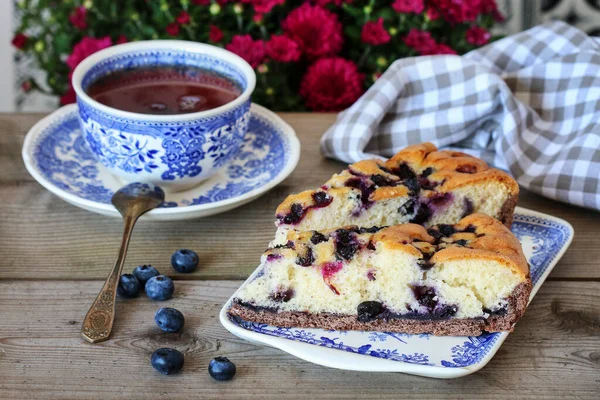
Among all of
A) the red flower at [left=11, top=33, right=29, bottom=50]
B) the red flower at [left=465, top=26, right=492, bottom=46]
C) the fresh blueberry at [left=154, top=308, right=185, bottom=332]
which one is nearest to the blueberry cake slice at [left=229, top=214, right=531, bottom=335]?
the fresh blueberry at [left=154, top=308, right=185, bottom=332]

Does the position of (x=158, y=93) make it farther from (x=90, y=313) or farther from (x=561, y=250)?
(x=561, y=250)

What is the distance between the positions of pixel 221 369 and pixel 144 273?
15.7 inches

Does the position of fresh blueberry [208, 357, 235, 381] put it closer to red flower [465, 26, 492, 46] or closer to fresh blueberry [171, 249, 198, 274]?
fresh blueberry [171, 249, 198, 274]

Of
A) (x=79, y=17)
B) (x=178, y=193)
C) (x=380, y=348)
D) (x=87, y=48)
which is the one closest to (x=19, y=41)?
(x=79, y=17)

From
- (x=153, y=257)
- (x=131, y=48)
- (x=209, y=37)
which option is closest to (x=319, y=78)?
(x=209, y=37)

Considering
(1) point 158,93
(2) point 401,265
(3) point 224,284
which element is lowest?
(3) point 224,284

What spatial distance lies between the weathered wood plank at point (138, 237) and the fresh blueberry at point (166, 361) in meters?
0.35

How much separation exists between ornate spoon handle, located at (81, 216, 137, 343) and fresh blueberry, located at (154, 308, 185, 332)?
10 cm

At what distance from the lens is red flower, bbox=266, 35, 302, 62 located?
2717 mm

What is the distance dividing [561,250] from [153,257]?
105 cm

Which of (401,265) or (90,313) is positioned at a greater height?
(401,265)

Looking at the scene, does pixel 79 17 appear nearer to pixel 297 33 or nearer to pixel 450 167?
pixel 297 33

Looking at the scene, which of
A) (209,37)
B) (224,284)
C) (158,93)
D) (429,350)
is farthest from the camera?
(209,37)

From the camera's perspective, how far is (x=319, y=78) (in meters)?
2.84
